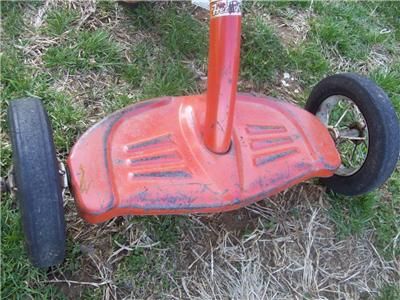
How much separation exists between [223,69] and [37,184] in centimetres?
51

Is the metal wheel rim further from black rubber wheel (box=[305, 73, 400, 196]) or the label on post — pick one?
the label on post

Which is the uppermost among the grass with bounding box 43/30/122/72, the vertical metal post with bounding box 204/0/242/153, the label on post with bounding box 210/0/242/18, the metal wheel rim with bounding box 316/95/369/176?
the label on post with bounding box 210/0/242/18

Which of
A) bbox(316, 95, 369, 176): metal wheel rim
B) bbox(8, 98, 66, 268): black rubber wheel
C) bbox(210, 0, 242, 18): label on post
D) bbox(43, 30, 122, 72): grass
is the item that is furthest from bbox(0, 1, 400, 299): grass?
bbox(210, 0, 242, 18): label on post

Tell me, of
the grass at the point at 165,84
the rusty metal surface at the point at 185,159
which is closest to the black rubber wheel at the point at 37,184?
the rusty metal surface at the point at 185,159

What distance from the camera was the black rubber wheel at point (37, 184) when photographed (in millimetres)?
1133

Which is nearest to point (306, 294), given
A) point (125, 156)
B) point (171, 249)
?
point (171, 249)

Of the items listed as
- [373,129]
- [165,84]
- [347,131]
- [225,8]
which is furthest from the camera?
[165,84]

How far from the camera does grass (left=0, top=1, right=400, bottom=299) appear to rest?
56.6 inches

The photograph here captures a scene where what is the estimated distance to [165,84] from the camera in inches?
70.8

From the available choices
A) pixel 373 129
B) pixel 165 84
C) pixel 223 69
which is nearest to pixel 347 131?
pixel 373 129

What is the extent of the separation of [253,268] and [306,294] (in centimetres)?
Result: 16

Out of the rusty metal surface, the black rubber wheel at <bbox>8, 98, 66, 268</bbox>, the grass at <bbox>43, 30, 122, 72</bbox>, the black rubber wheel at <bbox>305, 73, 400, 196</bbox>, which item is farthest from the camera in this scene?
the grass at <bbox>43, 30, 122, 72</bbox>

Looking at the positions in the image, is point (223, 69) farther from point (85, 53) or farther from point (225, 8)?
point (85, 53)

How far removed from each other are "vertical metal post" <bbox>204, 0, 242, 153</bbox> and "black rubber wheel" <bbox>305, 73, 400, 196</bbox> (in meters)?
0.36
